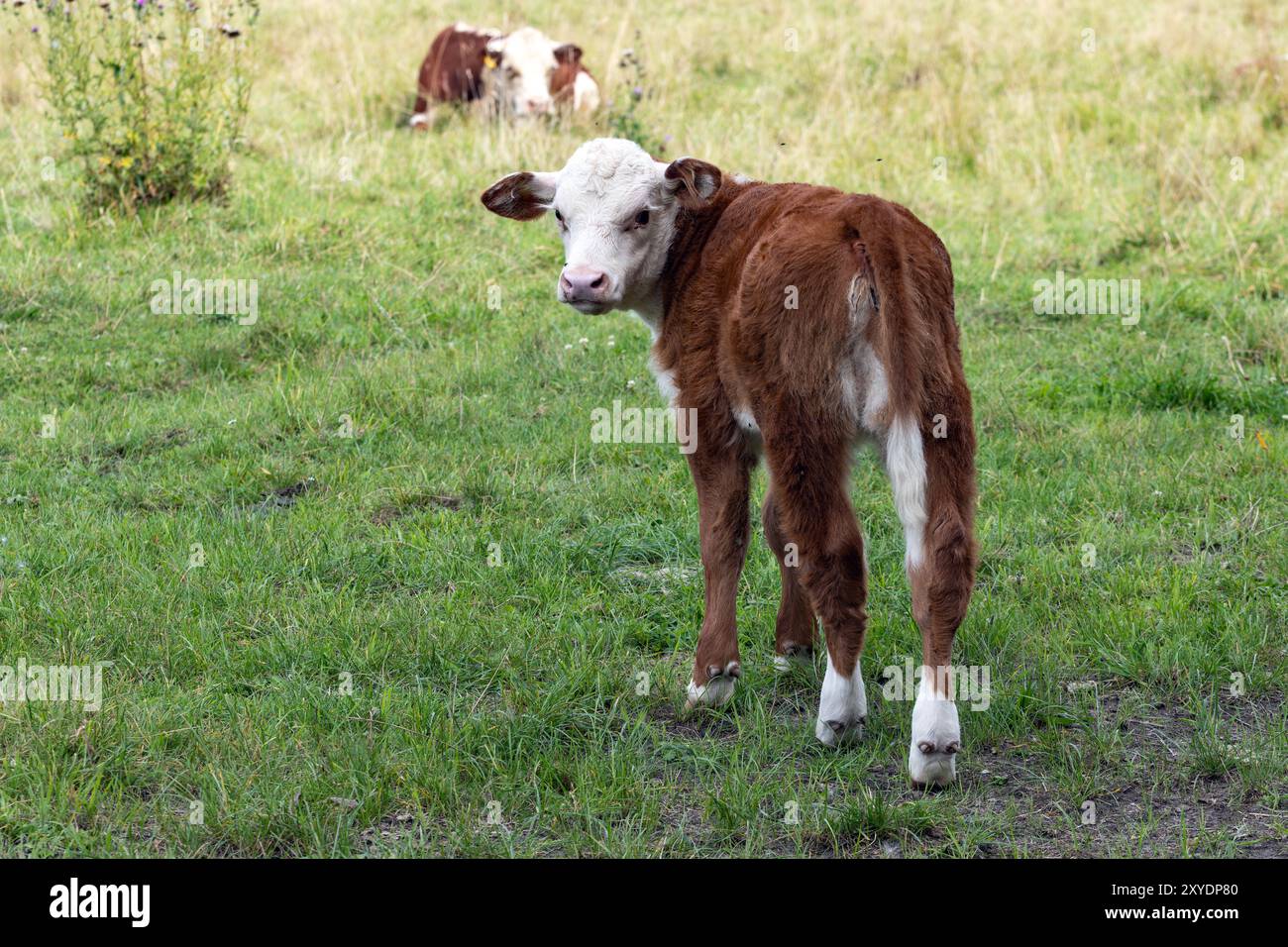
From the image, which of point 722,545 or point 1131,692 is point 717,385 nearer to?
point 722,545

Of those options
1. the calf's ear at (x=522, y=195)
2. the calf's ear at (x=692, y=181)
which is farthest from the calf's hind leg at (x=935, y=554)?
the calf's ear at (x=522, y=195)

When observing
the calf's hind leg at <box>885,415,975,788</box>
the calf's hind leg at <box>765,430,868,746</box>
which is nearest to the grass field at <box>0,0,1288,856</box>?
the calf's hind leg at <box>885,415,975,788</box>

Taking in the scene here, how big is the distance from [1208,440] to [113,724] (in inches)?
179

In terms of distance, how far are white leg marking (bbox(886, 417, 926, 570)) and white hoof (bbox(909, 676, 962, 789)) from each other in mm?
342

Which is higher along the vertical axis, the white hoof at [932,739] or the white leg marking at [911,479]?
the white leg marking at [911,479]

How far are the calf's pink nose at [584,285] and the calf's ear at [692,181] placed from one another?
0.41 m

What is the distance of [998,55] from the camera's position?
13.3 m

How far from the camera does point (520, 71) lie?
12.2 metres

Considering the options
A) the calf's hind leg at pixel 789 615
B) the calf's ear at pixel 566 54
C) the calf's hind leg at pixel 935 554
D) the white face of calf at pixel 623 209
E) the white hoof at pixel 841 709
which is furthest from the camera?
the calf's ear at pixel 566 54

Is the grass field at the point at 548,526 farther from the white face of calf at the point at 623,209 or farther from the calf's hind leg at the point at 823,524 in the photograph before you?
the white face of calf at the point at 623,209

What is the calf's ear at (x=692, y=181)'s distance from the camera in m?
4.22

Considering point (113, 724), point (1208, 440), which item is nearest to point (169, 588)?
point (113, 724)

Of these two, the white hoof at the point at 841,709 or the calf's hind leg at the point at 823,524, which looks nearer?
the calf's hind leg at the point at 823,524
